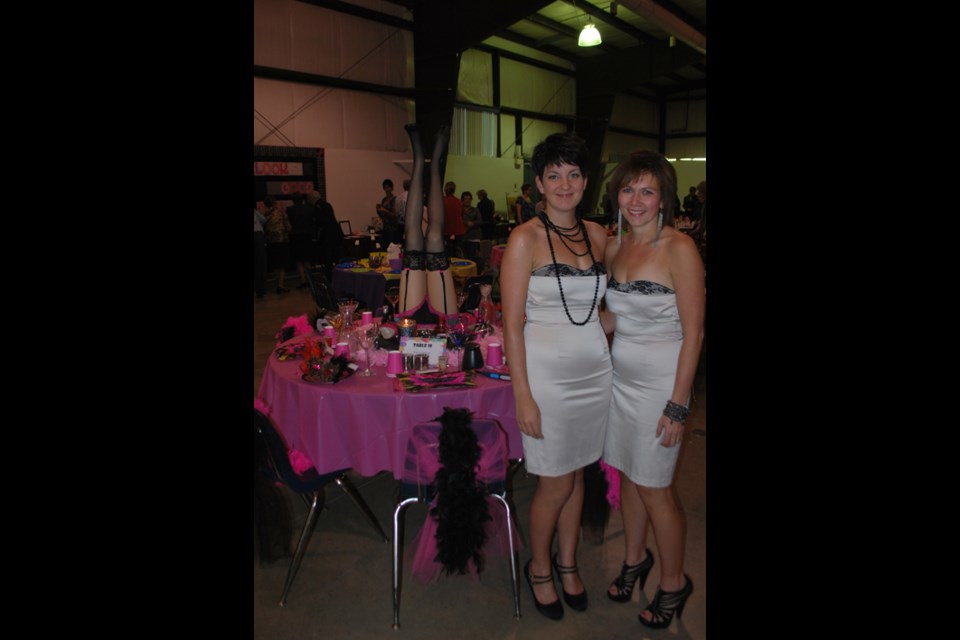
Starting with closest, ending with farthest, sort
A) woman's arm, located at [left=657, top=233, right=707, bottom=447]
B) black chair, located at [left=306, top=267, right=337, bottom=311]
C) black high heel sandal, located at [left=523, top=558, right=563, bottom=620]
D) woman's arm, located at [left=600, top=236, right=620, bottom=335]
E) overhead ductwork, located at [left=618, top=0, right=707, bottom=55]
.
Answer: woman's arm, located at [left=657, top=233, right=707, bottom=447], woman's arm, located at [left=600, top=236, right=620, bottom=335], black high heel sandal, located at [left=523, top=558, right=563, bottom=620], black chair, located at [left=306, top=267, right=337, bottom=311], overhead ductwork, located at [left=618, top=0, right=707, bottom=55]

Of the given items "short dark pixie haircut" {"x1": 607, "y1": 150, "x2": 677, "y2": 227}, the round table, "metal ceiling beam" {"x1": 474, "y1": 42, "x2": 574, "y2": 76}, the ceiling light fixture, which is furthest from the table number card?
"metal ceiling beam" {"x1": 474, "y1": 42, "x2": 574, "y2": 76}

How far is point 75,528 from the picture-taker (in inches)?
18.2

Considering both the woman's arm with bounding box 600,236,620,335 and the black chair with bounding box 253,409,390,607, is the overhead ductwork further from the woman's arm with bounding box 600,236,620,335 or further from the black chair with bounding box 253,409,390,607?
the black chair with bounding box 253,409,390,607

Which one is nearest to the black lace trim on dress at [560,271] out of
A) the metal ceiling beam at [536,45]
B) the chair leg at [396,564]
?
the chair leg at [396,564]

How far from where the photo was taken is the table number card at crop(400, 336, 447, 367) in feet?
8.11

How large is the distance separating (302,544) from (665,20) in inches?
434

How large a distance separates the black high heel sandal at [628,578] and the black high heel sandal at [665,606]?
139 millimetres

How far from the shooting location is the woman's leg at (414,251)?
304cm

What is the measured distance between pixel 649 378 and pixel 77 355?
1.68m

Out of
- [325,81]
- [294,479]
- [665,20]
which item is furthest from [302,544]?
[665,20]

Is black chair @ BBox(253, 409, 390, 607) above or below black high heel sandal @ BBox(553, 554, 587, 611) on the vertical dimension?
above

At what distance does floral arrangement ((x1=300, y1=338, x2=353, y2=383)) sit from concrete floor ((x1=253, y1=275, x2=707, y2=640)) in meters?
0.85
